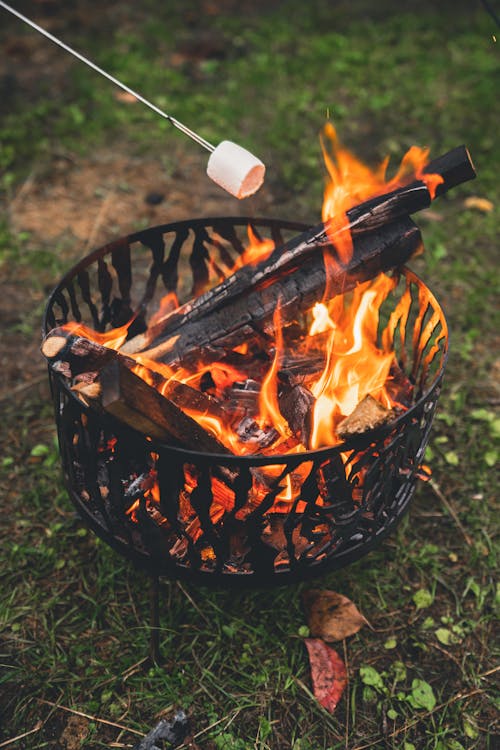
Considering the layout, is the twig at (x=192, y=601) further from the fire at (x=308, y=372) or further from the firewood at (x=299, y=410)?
the firewood at (x=299, y=410)

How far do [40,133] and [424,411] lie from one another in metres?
4.49

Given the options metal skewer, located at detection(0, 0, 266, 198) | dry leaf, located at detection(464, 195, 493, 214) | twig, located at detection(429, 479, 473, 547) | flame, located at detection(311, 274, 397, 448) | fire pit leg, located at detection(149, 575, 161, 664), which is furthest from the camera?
dry leaf, located at detection(464, 195, 493, 214)

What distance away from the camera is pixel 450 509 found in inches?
118

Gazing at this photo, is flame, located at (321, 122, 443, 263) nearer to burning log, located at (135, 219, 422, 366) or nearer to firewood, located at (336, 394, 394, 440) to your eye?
burning log, located at (135, 219, 422, 366)

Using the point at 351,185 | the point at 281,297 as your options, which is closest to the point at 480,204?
the point at 351,185

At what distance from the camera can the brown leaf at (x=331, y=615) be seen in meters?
2.51

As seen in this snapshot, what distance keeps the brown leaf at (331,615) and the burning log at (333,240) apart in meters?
1.16

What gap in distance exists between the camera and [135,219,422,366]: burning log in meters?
2.42

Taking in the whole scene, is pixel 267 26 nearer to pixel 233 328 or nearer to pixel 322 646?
pixel 233 328

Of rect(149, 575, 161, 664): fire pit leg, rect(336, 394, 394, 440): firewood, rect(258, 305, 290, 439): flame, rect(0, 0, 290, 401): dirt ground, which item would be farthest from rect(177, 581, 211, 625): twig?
rect(0, 0, 290, 401): dirt ground

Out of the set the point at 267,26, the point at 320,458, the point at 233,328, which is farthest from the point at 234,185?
the point at 267,26

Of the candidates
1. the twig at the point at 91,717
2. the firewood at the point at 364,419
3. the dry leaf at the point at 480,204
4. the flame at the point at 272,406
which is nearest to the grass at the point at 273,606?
the twig at the point at 91,717

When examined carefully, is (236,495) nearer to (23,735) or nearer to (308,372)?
(308,372)

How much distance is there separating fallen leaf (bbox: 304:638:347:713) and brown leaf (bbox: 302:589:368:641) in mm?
48
